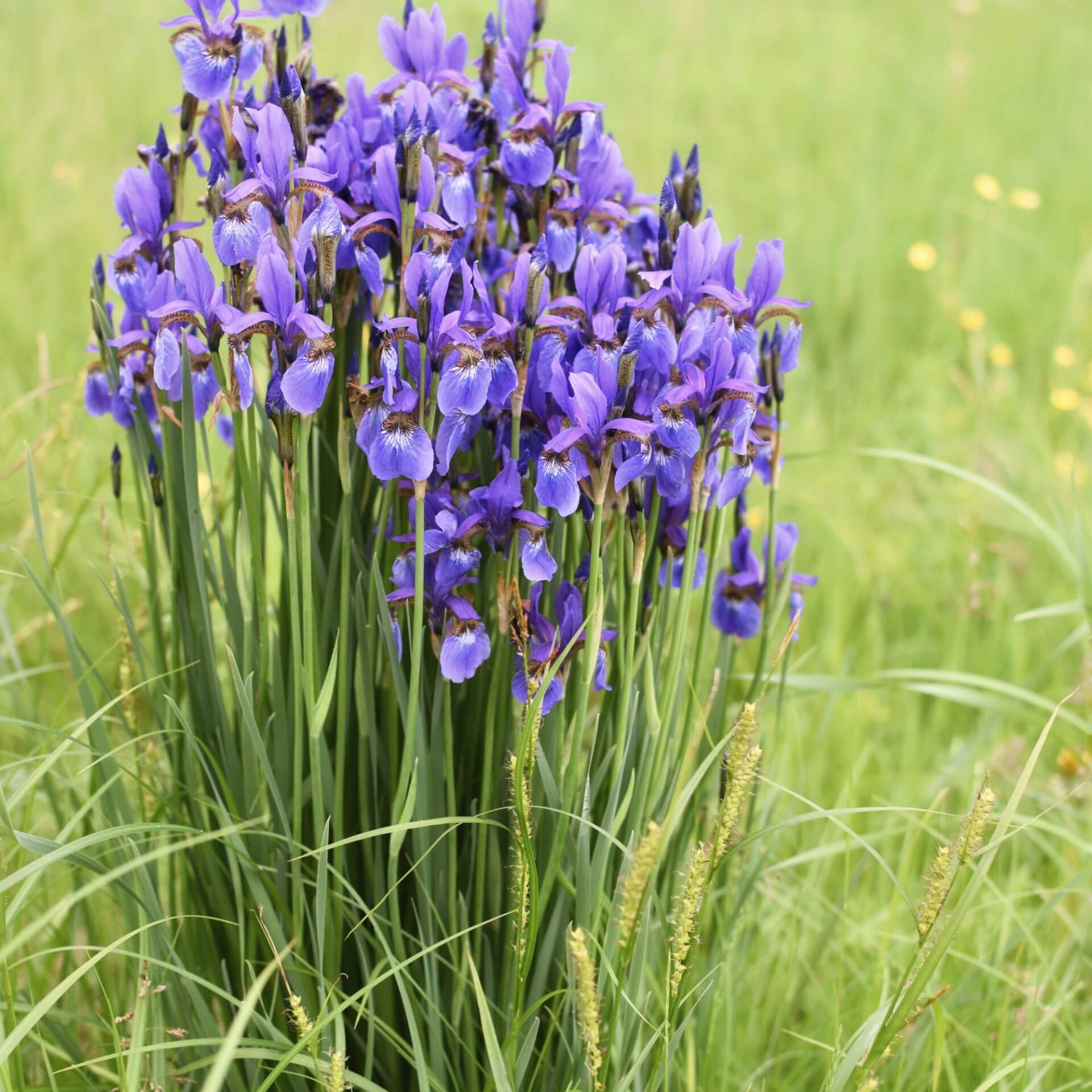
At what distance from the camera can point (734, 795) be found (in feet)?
3.79

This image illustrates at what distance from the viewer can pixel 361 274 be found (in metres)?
1.50

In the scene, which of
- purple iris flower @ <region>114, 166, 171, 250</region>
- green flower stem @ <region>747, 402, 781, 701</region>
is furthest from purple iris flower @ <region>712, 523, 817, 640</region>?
purple iris flower @ <region>114, 166, 171, 250</region>

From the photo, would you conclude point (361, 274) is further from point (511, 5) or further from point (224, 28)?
point (511, 5)

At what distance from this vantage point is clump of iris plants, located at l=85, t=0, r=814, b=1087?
1.35 m

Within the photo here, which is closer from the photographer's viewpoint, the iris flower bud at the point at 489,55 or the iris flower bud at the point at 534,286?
the iris flower bud at the point at 534,286

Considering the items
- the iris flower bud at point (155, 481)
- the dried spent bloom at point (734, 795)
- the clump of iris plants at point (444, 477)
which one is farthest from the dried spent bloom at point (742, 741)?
the iris flower bud at point (155, 481)

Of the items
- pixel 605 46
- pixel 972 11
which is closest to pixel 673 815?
pixel 605 46

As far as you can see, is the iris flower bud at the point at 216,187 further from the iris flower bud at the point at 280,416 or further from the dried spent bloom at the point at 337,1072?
the dried spent bloom at the point at 337,1072

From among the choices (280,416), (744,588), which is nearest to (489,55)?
(280,416)

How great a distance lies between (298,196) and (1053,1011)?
1.72m

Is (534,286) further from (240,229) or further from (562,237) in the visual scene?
(240,229)

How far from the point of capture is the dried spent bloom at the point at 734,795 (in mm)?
1136

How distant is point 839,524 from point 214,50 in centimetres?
259

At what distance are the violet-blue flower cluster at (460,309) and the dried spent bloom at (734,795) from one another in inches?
A: 12.4
